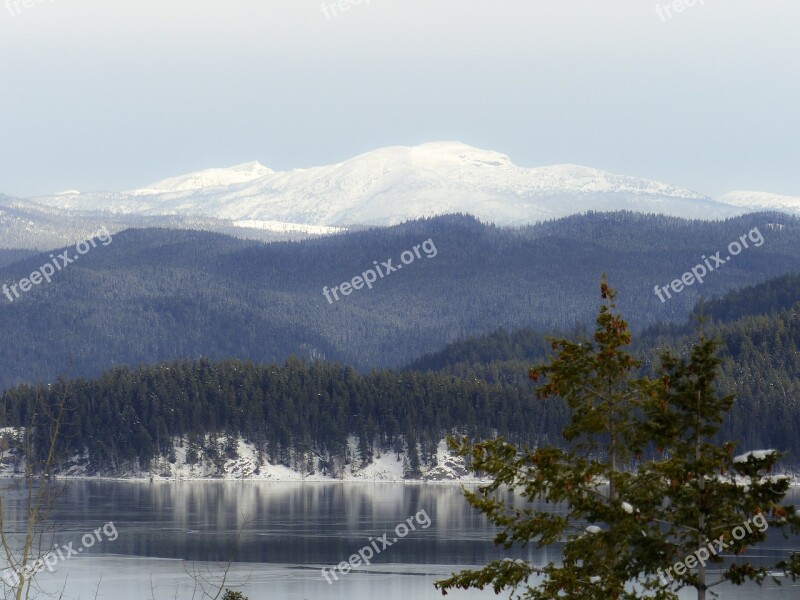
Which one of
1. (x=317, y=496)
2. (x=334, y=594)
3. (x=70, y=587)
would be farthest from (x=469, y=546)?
(x=317, y=496)

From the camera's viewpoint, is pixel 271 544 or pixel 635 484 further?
pixel 271 544

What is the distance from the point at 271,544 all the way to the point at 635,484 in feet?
294

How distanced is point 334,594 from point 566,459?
58.8m

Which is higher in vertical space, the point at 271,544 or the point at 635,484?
the point at 635,484

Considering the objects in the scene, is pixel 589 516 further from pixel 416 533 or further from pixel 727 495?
pixel 416 533

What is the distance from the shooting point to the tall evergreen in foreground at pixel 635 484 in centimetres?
2381

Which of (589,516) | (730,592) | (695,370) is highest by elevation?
(695,370)

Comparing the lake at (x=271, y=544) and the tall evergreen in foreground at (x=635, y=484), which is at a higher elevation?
the tall evergreen in foreground at (x=635, y=484)

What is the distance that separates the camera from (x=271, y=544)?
112m

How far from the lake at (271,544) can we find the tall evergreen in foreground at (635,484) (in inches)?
1184

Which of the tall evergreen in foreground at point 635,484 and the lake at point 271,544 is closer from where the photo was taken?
the tall evergreen in foreground at point 635,484

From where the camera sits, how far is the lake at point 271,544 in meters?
84.5

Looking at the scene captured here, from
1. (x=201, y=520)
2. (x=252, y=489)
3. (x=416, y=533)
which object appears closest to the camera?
(x=416, y=533)

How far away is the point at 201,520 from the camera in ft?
436
